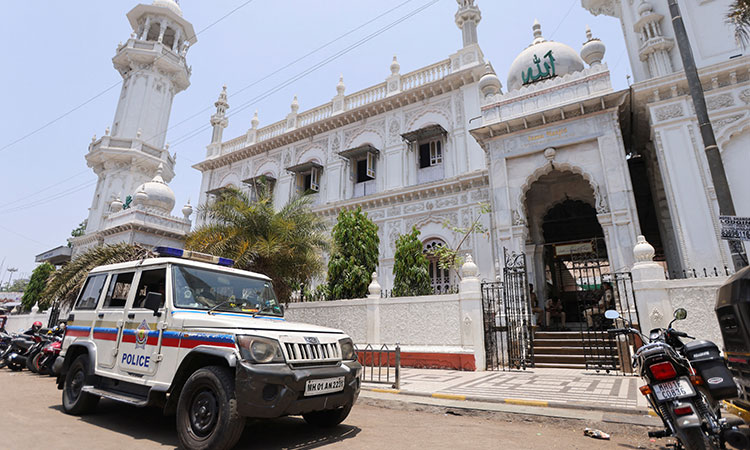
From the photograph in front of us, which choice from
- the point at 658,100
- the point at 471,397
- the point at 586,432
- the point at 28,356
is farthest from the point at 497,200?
the point at 28,356

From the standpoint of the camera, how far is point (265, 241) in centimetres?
1056

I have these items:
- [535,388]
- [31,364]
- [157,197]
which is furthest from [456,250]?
[157,197]

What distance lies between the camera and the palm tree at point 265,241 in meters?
Result: 10.5

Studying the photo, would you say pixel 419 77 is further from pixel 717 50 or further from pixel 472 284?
pixel 472 284

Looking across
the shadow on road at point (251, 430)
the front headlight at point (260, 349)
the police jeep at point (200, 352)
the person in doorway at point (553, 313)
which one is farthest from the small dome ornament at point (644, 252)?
the front headlight at point (260, 349)

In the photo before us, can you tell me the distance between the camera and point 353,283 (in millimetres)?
11523

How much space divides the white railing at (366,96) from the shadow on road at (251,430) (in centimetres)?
1547

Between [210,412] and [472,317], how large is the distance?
6.64 metres

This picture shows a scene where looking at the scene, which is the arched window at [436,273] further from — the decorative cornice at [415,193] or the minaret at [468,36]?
the minaret at [468,36]

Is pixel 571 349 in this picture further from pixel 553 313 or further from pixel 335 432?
pixel 335 432

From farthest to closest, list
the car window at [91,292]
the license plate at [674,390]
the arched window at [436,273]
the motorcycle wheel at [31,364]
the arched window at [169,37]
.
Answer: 1. the arched window at [169,37]
2. the arched window at [436,273]
3. the motorcycle wheel at [31,364]
4. the car window at [91,292]
5. the license plate at [674,390]

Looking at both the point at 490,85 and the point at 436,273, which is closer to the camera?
the point at 490,85

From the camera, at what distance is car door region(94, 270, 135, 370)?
447cm

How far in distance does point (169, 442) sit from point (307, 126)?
56.6 feet
